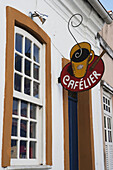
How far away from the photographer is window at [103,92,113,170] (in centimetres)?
835

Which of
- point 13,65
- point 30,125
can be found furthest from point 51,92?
point 13,65

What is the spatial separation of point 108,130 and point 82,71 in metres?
3.67

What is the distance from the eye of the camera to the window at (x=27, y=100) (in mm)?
4605

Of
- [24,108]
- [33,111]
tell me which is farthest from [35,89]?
[24,108]

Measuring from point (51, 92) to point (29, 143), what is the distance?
3.68 ft

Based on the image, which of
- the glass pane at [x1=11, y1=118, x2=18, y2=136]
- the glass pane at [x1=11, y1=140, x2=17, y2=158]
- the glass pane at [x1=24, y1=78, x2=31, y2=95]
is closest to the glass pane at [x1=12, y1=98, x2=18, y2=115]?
the glass pane at [x1=11, y1=118, x2=18, y2=136]

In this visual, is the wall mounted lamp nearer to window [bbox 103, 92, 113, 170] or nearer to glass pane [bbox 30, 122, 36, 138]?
glass pane [bbox 30, 122, 36, 138]

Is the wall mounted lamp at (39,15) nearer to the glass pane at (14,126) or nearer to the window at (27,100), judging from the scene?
the window at (27,100)

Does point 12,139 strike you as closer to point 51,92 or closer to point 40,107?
point 40,107

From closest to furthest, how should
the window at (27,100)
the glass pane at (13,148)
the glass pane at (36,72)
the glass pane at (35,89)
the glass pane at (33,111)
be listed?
the glass pane at (13,148)
the window at (27,100)
the glass pane at (33,111)
the glass pane at (35,89)
the glass pane at (36,72)

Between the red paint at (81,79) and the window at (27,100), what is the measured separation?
50cm

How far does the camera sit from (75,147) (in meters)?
6.65

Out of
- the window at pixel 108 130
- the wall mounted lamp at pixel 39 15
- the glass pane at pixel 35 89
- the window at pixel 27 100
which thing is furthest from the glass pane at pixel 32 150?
the window at pixel 108 130

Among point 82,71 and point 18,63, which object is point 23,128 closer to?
point 18,63
